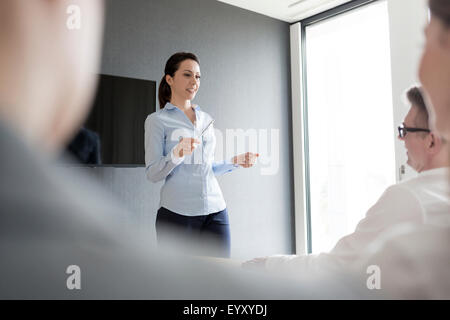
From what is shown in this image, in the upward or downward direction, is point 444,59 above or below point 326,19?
below

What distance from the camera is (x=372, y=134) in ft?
1.98

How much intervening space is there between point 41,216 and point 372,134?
1.95ft

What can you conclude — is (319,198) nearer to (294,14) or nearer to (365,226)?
(365,226)

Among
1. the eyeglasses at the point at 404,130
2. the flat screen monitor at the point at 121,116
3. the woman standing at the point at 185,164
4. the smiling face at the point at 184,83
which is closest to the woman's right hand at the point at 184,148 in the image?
the woman standing at the point at 185,164

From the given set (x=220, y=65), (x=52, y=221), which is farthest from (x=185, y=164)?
(x=220, y=65)

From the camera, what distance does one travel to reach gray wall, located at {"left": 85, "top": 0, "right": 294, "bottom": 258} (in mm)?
1091

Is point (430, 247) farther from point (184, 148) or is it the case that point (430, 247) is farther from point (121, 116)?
point (121, 116)

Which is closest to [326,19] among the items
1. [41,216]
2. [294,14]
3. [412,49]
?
[294,14]

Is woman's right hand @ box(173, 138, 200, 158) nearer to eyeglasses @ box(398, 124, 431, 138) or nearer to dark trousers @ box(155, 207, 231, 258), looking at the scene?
dark trousers @ box(155, 207, 231, 258)

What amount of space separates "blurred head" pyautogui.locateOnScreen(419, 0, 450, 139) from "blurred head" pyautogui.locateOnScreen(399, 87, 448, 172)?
0.01 m

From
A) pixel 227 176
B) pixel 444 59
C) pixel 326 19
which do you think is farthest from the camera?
pixel 227 176

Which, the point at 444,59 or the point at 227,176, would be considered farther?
the point at 227,176

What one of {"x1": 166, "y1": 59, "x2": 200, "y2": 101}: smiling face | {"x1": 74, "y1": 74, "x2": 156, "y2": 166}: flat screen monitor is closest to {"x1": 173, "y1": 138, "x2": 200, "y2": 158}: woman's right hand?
{"x1": 166, "y1": 59, "x2": 200, "y2": 101}: smiling face

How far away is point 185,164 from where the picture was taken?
77 cm
